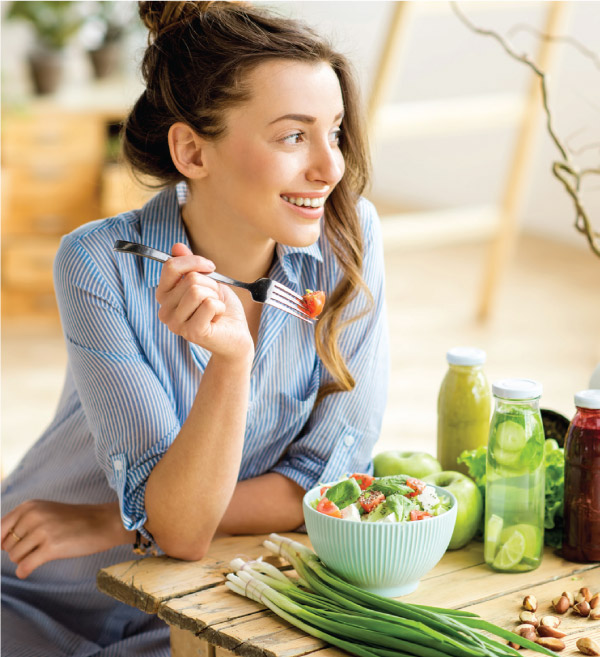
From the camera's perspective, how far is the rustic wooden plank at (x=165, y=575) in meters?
1.26

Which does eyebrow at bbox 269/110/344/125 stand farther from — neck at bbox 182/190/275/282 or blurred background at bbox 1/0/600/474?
blurred background at bbox 1/0/600/474

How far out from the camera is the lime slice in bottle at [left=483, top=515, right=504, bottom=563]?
1303mm

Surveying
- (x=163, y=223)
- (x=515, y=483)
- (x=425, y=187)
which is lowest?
(x=425, y=187)

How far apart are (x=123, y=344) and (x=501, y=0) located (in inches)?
97.8

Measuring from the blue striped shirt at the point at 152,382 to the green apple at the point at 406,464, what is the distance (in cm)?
7

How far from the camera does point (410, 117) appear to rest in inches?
146

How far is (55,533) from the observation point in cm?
149

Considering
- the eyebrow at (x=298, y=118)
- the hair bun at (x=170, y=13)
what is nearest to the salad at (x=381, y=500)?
the eyebrow at (x=298, y=118)

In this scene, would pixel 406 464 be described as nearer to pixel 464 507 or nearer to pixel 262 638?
pixel 464 507

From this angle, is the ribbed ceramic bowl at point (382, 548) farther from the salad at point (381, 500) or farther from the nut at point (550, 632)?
the nut at point (550, 632)

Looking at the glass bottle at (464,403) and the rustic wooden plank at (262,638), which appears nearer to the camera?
the rustic wooden plank at (262,638)

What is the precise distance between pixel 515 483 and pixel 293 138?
22.7 inches

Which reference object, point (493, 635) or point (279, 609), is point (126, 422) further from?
point (493, 635)

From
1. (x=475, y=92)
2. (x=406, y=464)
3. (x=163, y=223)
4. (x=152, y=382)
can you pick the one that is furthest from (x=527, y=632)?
(x=475, y=92)
